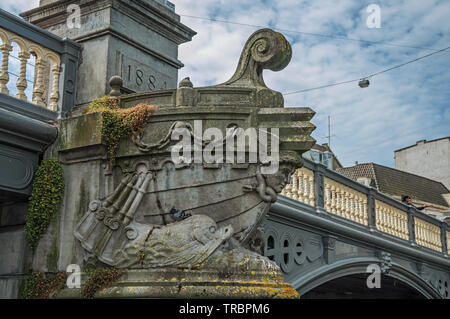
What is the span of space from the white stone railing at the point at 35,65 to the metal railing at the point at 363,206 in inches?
203

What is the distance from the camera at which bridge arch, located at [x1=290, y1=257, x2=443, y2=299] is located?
458 inches

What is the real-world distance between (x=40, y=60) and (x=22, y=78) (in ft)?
1.28

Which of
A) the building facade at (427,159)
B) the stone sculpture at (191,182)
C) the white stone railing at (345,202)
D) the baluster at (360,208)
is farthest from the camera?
the building facade at (427,159)

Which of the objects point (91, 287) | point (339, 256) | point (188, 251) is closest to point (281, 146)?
point (188, 251)

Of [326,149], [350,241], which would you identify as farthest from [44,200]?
[326,149]

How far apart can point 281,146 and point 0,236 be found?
141 inches

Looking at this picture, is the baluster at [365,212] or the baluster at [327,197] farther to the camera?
the baluster at [365,212]

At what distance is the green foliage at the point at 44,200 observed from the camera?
685 centimetres

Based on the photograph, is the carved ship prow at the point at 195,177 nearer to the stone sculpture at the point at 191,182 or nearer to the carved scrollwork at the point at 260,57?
the stone sculpture at the point at 191,182

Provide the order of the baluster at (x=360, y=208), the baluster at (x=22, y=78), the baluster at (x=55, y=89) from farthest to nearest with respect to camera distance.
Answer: the baluster at (x=360, y=208), the baluster at (x=55, y=89), the baluster at (x=22, y=78)

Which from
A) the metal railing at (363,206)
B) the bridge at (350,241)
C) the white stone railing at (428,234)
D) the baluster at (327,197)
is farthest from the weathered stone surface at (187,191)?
the white stone railing at (428,234)

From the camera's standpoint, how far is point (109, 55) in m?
7.83

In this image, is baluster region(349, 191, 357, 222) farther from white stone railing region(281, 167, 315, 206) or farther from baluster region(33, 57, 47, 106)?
baluster region(33, 57, 47, 106)
